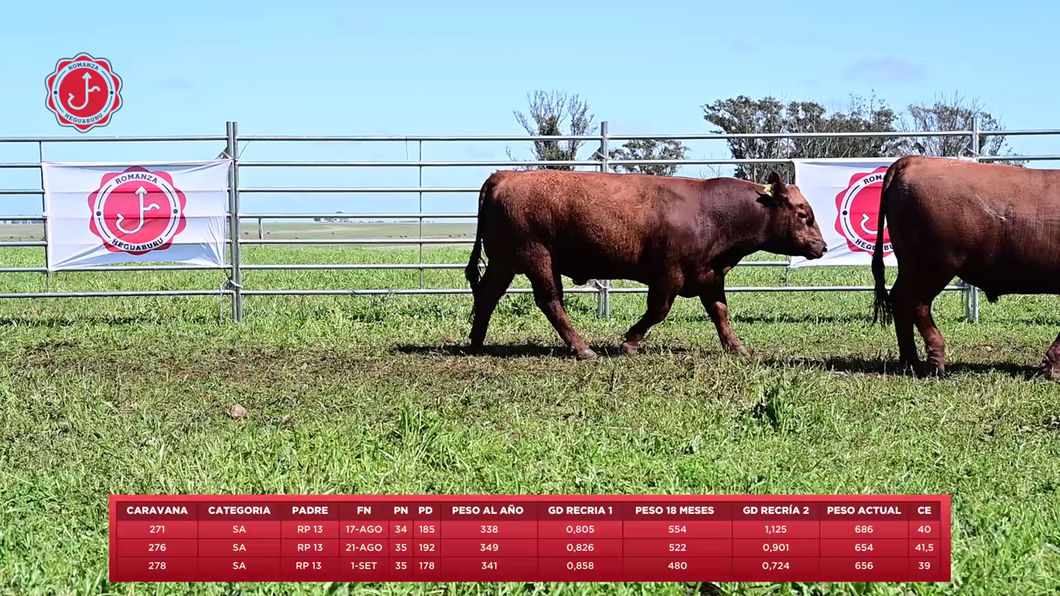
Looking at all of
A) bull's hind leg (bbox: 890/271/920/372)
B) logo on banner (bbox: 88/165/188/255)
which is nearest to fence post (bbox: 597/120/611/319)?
bull's hind leg (bbox: 890/271/920/372)

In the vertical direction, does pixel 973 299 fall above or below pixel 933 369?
above

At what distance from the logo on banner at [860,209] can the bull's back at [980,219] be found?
367 cm

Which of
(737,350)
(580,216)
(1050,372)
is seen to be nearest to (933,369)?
(1050,372)

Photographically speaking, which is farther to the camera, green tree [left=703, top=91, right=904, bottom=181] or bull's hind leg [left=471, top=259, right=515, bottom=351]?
green tree [left=703, top=91, right=904, bottom=181]

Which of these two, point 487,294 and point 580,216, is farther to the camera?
point 487,294

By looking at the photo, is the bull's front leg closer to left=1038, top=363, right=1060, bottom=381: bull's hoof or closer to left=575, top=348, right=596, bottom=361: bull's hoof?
left=575, top=348, right=596, bottom=361: bull's hoof

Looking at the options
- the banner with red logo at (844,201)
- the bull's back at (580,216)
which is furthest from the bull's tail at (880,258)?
the banner with red logo at (844,201)

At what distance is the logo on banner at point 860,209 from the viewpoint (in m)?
11.9

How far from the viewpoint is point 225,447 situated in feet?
18.1

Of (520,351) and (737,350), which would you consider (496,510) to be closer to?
(520,351)

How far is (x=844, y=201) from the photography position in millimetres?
11898

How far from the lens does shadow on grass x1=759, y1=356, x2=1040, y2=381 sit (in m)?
8.31
